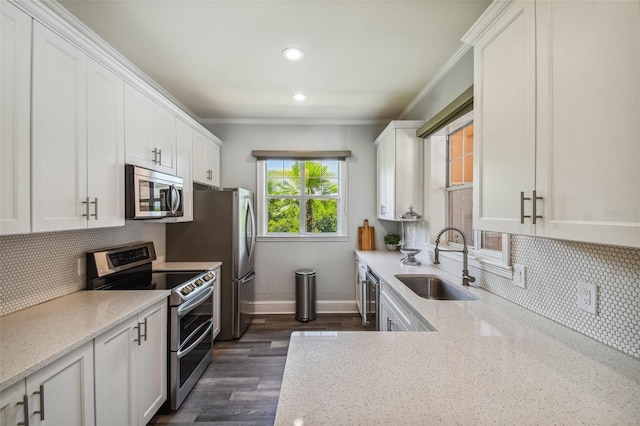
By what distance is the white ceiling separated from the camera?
5.87 feet

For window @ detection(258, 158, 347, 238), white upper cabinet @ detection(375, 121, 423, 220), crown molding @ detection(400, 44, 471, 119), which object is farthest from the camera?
window @ detection(258, 158, 347, 238)

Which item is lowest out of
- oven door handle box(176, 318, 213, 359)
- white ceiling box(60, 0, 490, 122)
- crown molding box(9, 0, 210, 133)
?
oven door handle box(176, 318, 213, 359)

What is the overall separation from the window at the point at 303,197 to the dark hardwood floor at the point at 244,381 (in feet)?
4.34

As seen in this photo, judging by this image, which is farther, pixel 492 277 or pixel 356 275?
pixel 356 275

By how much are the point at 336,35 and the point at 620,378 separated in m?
2.30

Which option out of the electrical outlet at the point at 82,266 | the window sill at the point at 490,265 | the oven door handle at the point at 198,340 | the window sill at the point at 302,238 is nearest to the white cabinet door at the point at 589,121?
the window sill at the point at 490,265

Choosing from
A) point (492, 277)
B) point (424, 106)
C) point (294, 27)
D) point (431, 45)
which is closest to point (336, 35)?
point (294, 27)

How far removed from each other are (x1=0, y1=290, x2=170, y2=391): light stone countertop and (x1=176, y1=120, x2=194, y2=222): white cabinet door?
109 cm

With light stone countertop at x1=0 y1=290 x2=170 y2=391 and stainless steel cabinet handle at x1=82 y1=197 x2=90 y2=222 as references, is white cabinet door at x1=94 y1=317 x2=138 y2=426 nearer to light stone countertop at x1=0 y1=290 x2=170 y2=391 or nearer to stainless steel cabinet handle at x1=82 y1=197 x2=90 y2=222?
light stone countertop at x1=0 y1=290 x2=170 y2=391

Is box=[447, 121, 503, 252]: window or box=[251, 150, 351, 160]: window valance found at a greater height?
box=[251, 150, 351, 160]: window valance

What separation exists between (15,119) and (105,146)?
0.55 metres

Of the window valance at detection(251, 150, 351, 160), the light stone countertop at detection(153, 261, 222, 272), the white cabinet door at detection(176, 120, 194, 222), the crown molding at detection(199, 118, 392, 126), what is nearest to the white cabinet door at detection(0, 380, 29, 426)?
the light stone countertop at detection(153, 261, 222, 272)

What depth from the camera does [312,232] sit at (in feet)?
13.4

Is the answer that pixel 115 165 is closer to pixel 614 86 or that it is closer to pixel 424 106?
pixel 614 86
